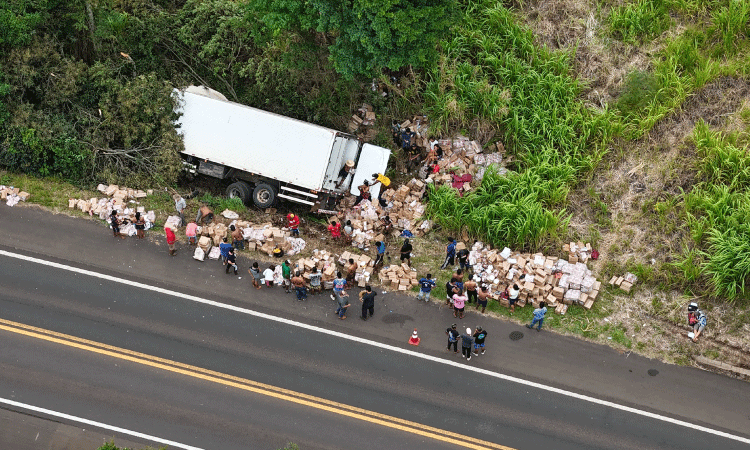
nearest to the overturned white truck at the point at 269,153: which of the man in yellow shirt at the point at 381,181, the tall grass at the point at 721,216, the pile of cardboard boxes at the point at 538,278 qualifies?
the man in yellow shirt at the point at 381,181

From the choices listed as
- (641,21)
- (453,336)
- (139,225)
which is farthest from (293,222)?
(641,21)

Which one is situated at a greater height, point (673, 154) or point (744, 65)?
point (744, 65)

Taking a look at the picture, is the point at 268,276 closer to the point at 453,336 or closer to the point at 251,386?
the point at 251,386

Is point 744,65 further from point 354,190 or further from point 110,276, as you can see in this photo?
point 110,276

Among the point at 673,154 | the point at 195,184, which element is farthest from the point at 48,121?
the point at 673,154

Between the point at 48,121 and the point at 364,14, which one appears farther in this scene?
the point at 48,121

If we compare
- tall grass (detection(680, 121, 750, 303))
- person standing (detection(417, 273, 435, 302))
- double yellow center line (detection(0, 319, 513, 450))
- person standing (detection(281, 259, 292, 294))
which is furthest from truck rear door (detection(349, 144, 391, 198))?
tall grass (detection(680, 121, 750, 303))
